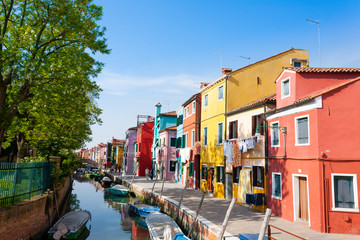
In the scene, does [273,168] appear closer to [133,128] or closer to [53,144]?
[53,144]

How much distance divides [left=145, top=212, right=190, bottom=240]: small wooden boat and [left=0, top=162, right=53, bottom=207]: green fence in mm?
6223

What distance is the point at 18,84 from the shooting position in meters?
13.2

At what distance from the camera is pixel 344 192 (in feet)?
40.5

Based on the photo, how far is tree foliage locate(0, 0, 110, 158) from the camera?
12.0m

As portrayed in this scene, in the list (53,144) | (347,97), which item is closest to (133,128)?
(53,144)

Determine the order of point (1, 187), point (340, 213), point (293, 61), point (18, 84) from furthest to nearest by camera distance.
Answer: point (293, 61) → point (18, 84) → point (340, 213) → point (1, 187)

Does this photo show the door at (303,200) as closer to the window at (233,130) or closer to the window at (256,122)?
the window at (256,122)

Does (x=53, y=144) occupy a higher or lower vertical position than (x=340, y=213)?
higher

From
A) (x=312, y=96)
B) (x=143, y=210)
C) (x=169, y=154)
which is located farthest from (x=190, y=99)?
(x=312, y=96)

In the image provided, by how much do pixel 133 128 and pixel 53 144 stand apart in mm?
41802

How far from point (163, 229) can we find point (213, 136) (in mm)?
11097

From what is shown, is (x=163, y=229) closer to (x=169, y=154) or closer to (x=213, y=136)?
(x=213, y=136)

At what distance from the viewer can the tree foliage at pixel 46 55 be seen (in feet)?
39.5

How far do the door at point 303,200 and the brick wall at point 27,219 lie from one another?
12.8 m
